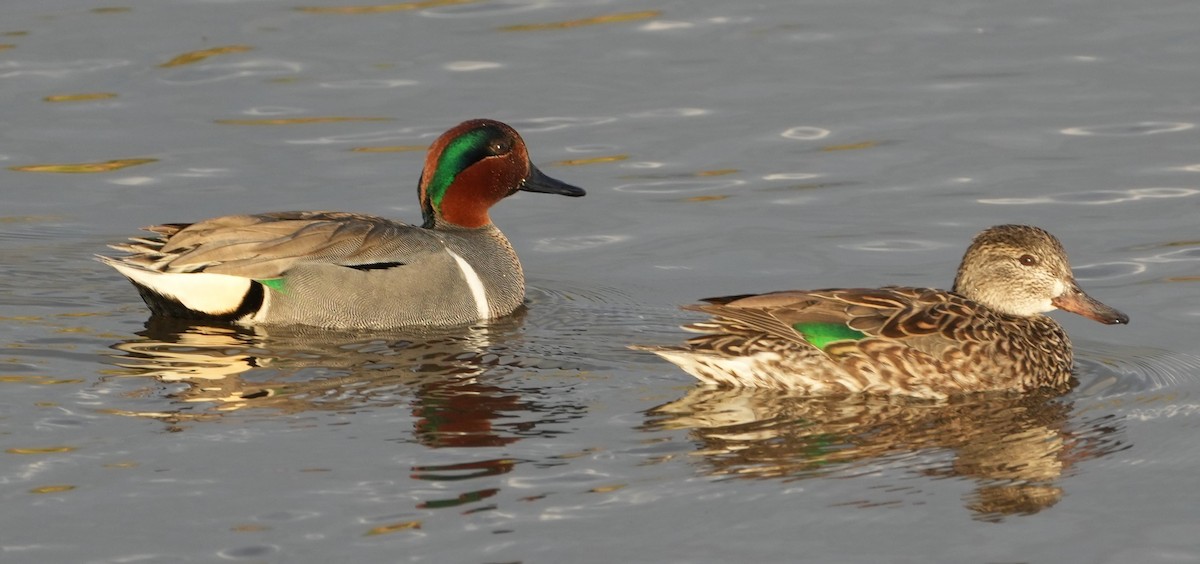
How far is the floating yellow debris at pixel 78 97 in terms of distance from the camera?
15477mm

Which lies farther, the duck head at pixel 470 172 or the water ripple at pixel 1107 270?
the duck head at pixel 470 172

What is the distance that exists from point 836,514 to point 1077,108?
818 centimetres

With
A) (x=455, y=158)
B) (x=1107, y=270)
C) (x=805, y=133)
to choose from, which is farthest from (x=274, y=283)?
(x=805, y=133)

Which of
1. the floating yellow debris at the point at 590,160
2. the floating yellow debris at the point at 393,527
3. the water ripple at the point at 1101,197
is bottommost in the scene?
the floating yellow debris at the point at 393,527

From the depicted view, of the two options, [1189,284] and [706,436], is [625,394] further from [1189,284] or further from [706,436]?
[1189,284]

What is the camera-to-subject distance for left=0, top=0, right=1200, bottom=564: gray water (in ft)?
24.7

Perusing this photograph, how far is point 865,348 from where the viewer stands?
9.48 metres

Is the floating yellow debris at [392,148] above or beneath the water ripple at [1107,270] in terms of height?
above

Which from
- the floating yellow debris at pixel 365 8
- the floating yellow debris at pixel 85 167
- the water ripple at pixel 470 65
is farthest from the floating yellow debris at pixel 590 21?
the floating yellow debris at pixel 85 167

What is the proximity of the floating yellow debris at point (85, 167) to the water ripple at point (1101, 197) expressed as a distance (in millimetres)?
6065

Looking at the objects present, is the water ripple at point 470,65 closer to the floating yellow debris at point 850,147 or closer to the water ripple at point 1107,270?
the floating yellow debris at point 850,147

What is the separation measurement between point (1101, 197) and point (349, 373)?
582cm

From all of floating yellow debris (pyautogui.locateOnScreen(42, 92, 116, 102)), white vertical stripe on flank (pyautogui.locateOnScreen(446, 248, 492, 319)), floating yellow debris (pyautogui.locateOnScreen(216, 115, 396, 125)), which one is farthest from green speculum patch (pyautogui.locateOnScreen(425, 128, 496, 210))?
floating yellow debris (pyautogui.locateOnScreen(42, 92, 116, 102))

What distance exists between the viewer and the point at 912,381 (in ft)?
31.0
